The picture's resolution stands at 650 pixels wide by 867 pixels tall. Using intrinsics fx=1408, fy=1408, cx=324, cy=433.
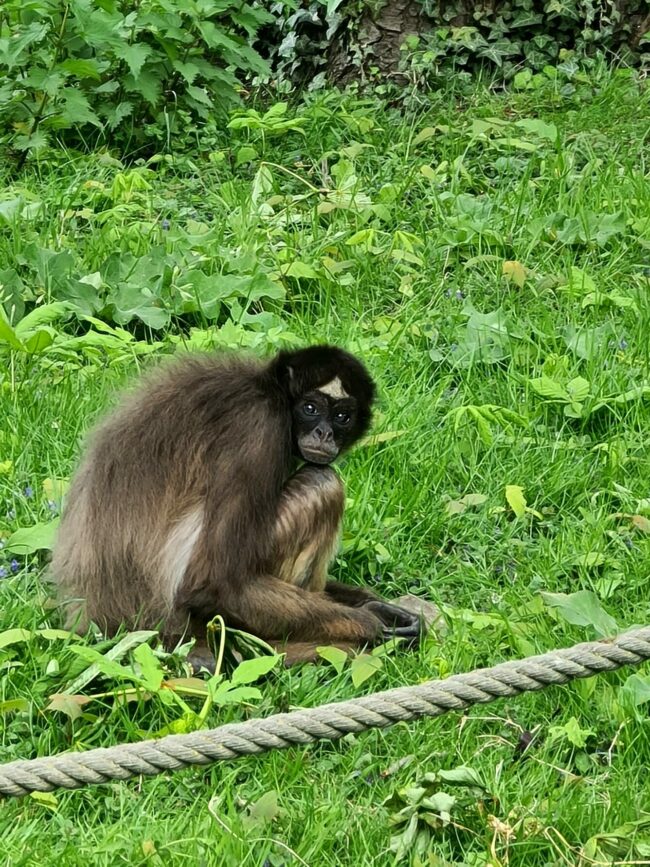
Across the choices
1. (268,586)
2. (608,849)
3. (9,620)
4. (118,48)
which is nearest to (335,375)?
(268,586)

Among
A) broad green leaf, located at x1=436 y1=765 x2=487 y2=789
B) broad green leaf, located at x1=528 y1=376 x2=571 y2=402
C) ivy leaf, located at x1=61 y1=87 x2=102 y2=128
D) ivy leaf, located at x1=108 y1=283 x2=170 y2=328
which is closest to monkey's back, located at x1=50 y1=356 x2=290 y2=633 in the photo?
broad green leaf, located at x1=436 y1=765 x2=487 y2=789

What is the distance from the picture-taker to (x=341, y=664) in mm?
5117

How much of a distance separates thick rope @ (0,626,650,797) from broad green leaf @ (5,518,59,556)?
1.95 metres

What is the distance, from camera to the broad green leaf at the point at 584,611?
506cm

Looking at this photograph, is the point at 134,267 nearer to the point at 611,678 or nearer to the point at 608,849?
the point at 611,678

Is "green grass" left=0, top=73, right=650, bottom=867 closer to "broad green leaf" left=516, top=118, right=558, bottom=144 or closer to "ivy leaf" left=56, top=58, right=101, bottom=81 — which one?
"broad green leaf" left=516, top=118, right=558, bottom=144

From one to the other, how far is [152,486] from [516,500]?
5.68 feet

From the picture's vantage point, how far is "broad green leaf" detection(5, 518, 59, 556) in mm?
5508

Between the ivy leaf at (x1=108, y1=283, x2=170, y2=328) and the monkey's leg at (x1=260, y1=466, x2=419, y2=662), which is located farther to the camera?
the ivy leaf at (x1=108, y1=283, x2=170, y2=328)

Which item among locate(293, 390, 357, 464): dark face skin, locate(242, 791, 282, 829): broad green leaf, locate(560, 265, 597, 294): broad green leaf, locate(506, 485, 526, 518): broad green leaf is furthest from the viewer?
locate(560, 265, 597, 294): broad green leaf

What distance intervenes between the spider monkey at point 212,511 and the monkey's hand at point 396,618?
0.04 ft

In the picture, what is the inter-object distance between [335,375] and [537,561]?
1162mm

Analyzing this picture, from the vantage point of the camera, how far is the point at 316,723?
380cm

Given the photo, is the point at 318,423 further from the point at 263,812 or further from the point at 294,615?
the point at 263,812
